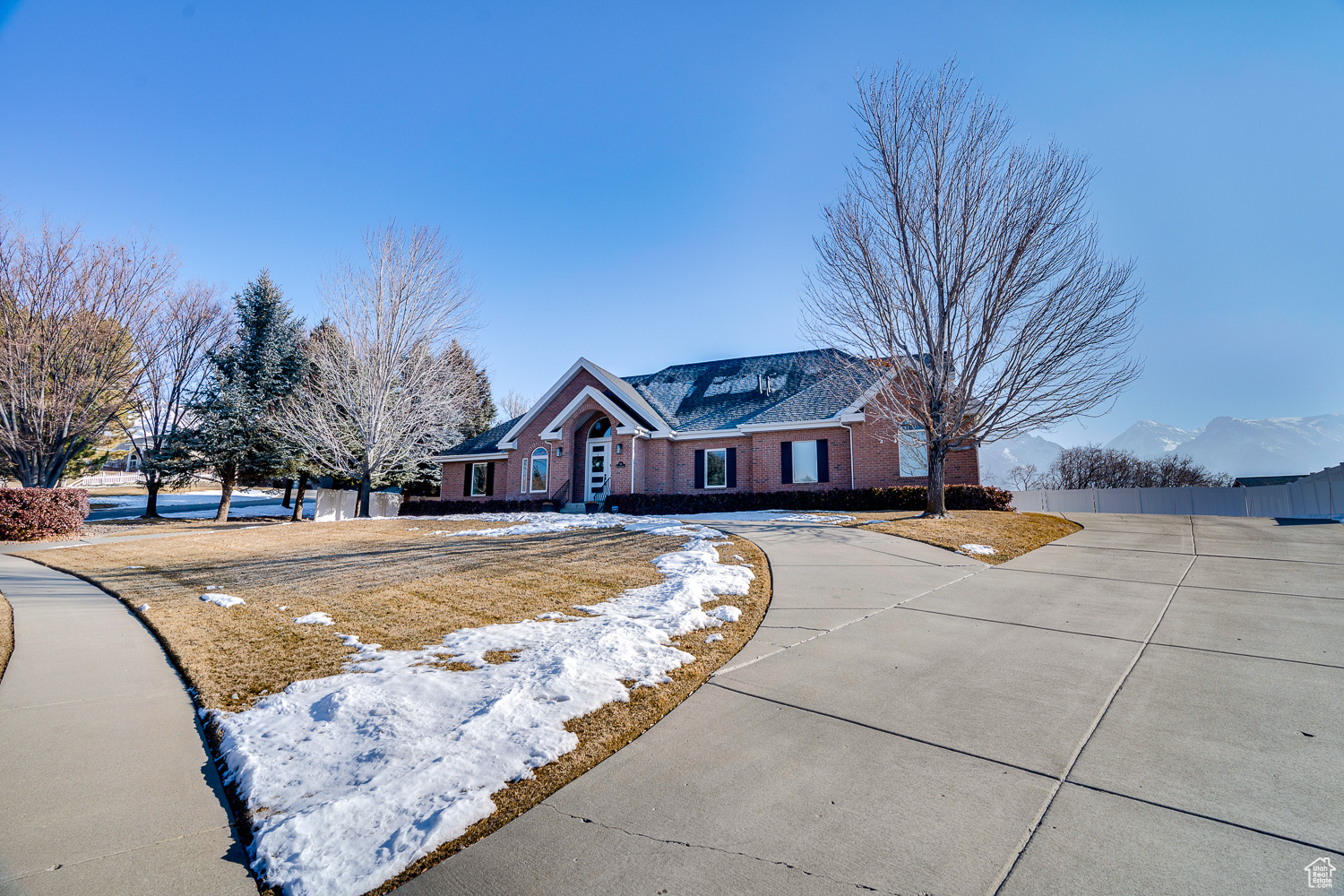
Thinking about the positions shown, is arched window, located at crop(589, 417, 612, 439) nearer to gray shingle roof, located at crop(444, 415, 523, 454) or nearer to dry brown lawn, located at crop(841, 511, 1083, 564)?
gray shingle roof, located at crop(444, 415, 523, 454)

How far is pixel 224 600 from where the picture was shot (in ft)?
22.8

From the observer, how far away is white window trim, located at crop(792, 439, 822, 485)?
19.6 m

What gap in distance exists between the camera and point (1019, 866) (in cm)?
218

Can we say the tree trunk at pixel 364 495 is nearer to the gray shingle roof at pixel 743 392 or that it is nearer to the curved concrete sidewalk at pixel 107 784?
the gray shingle roof at pixel 743 392

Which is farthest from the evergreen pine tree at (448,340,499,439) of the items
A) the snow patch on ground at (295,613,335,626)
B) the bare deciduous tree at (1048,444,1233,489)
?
the bare deciduous tree at (1048,444,1233,489)

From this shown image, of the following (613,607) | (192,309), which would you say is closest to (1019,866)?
(613,607)

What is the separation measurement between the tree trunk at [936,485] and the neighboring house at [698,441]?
2626mm

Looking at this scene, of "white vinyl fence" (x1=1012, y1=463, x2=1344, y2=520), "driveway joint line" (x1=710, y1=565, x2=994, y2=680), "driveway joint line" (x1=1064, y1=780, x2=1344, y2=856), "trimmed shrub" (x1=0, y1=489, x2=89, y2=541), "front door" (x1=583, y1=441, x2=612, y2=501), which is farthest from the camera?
"front door" (x1=583, y1=441, x2=612, y2=501)

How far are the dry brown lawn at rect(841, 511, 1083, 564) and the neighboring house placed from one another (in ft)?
13.6

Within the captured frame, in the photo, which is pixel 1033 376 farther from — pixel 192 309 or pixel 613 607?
pixel 192 309

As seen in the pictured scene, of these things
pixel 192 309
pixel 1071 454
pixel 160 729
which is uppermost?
pixel 192 309

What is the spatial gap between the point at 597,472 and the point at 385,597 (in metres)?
15.5

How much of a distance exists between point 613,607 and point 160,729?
11.9 feet

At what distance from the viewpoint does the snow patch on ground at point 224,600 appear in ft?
22.4
